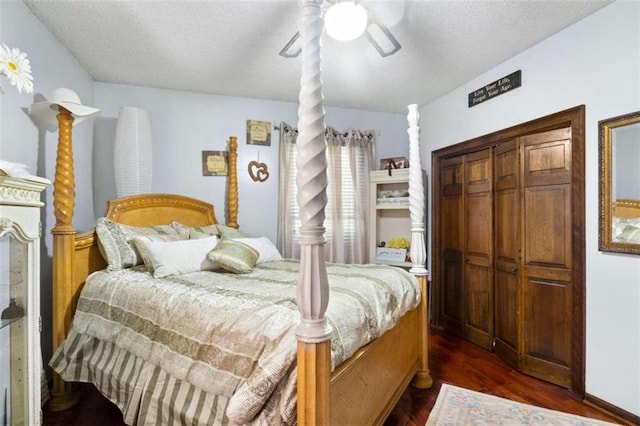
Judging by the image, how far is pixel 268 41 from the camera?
230cm

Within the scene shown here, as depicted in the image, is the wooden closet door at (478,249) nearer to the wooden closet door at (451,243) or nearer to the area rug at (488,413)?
the wooden closet door at (451,243)

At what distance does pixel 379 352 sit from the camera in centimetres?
165

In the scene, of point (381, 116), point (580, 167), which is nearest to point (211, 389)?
point (580, 167)

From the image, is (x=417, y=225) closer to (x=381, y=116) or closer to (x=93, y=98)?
(x=381, y=116)

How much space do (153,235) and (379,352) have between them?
186 centimetres

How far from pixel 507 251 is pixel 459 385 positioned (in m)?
1.16

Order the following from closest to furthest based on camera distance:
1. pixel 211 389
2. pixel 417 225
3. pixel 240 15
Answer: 1. pixel 211 389
2. pixel 240 15
3. pixel 417 225

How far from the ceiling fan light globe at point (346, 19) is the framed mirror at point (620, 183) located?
1652 mm

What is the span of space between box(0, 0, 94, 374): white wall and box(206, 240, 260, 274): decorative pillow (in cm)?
116

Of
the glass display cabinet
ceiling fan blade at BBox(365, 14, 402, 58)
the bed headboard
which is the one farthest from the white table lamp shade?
ceiling fan blade at BBox(365, 14, 402, 58)

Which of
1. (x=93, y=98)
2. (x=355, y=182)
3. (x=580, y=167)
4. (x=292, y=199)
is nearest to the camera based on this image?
(x=580, y=167)

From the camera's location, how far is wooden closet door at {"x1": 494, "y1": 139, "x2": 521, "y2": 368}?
2588 millimetres

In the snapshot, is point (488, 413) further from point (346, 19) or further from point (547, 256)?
point (346, 19)

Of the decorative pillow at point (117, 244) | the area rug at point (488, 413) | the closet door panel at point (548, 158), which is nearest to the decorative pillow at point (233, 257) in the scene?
the decorative pillow at point (117, 244)
